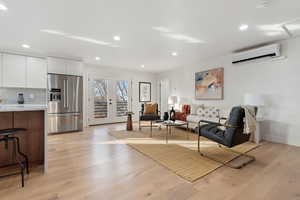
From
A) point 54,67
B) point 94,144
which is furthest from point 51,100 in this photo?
point 94,144

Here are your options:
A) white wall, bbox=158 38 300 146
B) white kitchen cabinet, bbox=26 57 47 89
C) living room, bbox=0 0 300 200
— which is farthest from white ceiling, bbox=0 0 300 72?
white wall, bbox=158 38 300 146

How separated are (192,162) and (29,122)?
265 centimetres

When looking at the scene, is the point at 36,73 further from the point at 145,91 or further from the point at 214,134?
the point at 214,134

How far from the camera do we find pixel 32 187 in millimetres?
1704

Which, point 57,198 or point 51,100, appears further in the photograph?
point 51,100

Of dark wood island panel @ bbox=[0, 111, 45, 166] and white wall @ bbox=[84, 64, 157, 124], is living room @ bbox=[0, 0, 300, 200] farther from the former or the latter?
white wall @ bbox=[84, 64, 157, 124]

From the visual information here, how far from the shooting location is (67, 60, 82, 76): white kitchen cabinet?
449 cm

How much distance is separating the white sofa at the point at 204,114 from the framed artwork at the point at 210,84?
0.42 m

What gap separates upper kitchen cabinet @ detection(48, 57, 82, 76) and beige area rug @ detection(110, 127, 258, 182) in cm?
258

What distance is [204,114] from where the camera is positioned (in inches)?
179

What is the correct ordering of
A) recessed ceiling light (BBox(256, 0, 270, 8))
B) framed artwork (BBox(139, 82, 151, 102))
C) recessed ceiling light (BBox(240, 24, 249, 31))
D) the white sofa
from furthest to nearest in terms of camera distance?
framed artwork (BBox(139, 82, 151, 102)) < the white sofa < recessed ceiling light (BBox(240, 24, 249, 31)) < recessed ceiling light (BBox(256, 0, 270, 8))

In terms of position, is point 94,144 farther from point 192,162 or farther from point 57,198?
point 192,162

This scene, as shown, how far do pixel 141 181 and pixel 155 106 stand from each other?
10.9ft

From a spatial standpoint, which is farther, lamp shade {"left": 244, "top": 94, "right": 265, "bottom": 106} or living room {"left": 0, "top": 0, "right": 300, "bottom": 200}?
lamp shade {"left": 244, "top": 94, "right": 265, "bottom": 106}
